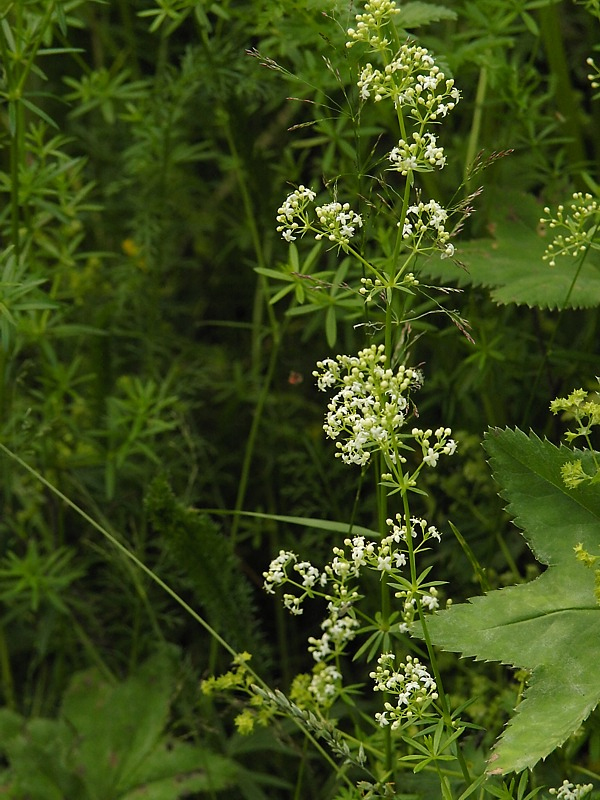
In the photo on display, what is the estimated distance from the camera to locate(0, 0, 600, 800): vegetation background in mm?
1866

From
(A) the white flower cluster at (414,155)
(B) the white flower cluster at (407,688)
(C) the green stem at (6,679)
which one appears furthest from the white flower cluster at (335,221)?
(C) the green stem at (6,679)

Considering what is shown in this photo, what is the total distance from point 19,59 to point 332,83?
616mm

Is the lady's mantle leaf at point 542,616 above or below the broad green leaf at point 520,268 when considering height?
below

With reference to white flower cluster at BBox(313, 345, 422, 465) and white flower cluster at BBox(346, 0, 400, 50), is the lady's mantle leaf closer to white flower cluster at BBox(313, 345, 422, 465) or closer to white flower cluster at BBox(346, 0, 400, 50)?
white flower cluster at BBox(313, 345, 422, 465)

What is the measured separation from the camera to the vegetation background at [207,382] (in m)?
1.87

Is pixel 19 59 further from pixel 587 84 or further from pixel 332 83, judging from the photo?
pixel 587 84

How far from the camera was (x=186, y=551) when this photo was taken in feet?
5.54

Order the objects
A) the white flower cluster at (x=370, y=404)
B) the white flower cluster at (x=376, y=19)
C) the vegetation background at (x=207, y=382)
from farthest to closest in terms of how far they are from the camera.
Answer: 1. the vegetation background at (x=207, y=382)
2. the white flower cluster at (x=376, y=19)
3. the white flower cluster at (x=370, y=404)

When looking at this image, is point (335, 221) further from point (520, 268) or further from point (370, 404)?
point (520, 268)

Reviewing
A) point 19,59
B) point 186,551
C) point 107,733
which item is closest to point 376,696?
point 107,733

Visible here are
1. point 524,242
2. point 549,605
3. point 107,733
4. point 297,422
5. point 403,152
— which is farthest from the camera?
point 297,422

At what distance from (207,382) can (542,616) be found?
4.17ft

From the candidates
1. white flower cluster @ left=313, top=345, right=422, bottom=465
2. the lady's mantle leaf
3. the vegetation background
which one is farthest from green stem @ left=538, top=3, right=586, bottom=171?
white flower cluster @ left=313, top=345, right=422, bottom=465

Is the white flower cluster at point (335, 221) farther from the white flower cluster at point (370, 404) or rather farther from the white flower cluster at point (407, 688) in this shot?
the white flower cluster at point (407, 688)
